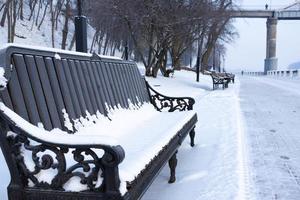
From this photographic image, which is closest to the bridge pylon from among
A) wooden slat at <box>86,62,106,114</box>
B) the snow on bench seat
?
the snow on bench seat

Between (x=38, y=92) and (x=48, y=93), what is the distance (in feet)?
0.59

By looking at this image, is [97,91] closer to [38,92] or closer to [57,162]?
[38,92]

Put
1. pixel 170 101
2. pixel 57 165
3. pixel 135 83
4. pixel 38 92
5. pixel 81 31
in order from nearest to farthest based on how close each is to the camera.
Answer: pixel 57 165 → pixel 38 92 → pixel 135 83 → pixel 170 101 → pixel 81 31

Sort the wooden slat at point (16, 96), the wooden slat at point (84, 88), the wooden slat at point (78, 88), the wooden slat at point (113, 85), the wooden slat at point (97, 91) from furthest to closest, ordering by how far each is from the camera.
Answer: the wooden slat at point (113, 85), the wooden slat at point (97, 91), the wooden slat at point (84, 88), the wooden slat at point (78, 88), the wooden slat at point (16, 96)

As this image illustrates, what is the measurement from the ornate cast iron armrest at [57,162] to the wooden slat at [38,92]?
1.75 feet

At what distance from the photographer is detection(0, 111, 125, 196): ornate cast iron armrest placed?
2.83m

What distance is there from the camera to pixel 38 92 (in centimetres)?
365

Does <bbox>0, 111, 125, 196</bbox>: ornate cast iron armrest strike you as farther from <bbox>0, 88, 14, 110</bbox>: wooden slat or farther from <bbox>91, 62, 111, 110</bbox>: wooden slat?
<bbox>91, 62, 111, 110</bbox>: wooden slat

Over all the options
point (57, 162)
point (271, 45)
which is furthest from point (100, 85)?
point (271, 45)

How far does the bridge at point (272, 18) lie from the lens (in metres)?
70.1

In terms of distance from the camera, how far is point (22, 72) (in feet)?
11.5

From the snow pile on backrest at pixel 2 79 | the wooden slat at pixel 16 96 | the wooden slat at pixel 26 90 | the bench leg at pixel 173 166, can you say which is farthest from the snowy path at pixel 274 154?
the snow pile on backrest at pixel 2 79

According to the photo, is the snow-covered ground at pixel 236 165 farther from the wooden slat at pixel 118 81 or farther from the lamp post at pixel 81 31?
the lamp post at pixel 81 31

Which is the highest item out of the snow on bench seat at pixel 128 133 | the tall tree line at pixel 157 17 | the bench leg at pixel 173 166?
the tall tree line at pixel 157 17
